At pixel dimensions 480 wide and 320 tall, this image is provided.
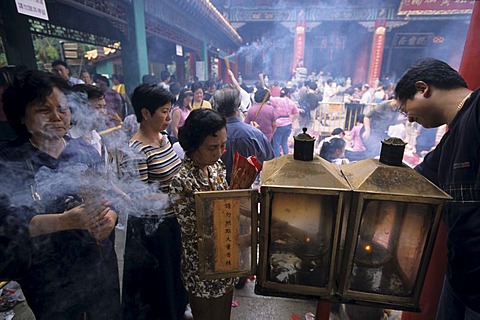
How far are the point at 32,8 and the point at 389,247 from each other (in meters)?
3.99

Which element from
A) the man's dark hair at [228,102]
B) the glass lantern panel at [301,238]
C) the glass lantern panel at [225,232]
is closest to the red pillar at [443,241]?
the glass lantern panel at [301,238]

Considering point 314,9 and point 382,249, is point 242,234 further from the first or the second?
point 314,9

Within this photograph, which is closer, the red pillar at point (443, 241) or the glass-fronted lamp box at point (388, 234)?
the glass-fronted lamp box at point (388, 234)

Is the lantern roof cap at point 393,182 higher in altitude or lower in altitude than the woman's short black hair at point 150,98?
lower

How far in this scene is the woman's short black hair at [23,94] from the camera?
1.50 metres

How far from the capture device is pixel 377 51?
1691 centimetres

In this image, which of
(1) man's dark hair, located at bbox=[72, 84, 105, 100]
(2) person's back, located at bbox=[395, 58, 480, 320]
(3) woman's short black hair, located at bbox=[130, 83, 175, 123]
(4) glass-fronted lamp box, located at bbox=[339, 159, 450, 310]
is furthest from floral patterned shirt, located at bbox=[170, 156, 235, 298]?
(1) man's dark hair, located at bbox=[72, 84, 105, 100]

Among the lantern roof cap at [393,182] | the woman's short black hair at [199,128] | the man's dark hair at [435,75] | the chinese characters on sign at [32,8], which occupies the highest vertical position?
the chinese characters on sign at [32,8]

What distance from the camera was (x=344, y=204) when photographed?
120cm

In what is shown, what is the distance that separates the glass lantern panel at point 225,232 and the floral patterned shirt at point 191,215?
1.05 feet

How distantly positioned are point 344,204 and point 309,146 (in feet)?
1.02

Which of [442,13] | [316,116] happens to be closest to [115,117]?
[316,116]

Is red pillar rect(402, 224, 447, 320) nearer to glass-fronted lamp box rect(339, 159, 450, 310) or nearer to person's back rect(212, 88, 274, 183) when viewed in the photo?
glass-fronted lamp box rect(339, 159, 450, 310)

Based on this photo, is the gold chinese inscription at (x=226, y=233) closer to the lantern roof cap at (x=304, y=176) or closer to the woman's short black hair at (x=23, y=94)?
the lantern roof cap at (x=304, y=176)
